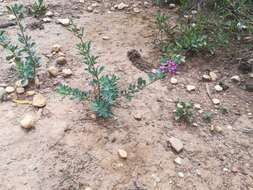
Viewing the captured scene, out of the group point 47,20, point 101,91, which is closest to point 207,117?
point 101,91

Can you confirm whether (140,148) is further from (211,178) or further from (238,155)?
(238,155)

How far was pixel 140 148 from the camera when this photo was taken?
217 cm

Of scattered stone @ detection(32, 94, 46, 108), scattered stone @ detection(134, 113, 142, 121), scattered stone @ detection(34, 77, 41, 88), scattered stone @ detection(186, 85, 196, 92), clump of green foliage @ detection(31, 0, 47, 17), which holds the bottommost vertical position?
scattered stone @ detection(186, 85, 196, 92)

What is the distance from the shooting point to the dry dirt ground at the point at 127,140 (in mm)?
2012

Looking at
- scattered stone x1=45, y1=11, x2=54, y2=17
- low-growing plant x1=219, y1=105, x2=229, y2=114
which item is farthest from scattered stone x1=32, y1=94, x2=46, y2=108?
low-growing plant x1=219, y1=105, x2=229, y2=114

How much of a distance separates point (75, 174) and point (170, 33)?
1427 mm

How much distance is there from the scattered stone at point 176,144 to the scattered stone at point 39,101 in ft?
2.58

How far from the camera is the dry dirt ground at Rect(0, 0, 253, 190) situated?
2.01m

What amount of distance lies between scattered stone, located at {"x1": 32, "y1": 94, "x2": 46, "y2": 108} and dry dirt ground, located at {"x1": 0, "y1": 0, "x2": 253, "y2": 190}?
31 millimetres

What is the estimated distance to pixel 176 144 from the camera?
2189 millimetres

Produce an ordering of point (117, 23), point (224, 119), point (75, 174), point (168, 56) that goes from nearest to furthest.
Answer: point (75, 174)
point (224, 119)
point (168, 56)
point (117, 23)

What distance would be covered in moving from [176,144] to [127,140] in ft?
0.89

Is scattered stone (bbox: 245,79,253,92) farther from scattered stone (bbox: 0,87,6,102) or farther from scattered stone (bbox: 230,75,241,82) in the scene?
scattered stone (bbox: 0,87,6,102)

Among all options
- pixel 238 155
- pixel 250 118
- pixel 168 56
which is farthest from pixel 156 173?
pixel 168 56
